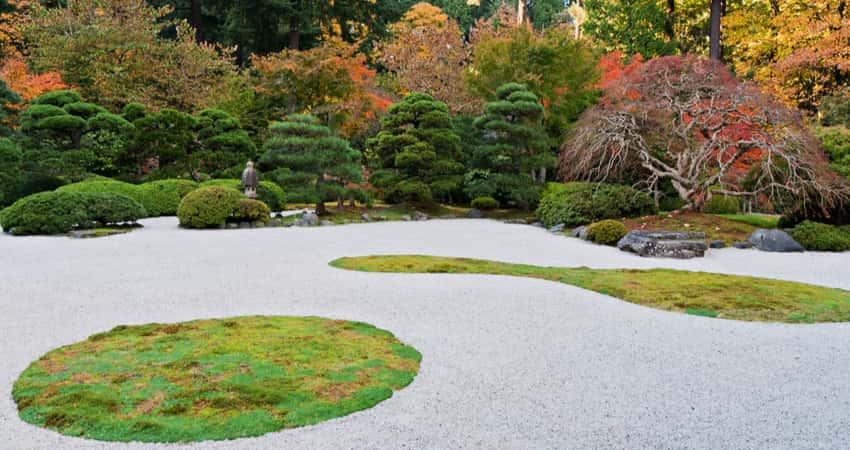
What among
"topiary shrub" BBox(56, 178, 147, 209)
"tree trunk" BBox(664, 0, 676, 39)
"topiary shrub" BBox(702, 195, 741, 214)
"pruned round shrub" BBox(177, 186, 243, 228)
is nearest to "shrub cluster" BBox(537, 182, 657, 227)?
"topiary shrub" BBox(702, 195, 741, 214)

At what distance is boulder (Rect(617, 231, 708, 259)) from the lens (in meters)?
9.34

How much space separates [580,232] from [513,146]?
16.9 ft

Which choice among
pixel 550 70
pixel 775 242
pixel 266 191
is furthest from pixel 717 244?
pixel 266 191

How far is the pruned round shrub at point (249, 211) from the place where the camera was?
41.0 ft

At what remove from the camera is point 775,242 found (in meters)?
9.94

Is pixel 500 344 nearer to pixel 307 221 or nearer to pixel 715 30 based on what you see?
pixel 307 221

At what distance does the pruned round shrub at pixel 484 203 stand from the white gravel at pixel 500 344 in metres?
8.66

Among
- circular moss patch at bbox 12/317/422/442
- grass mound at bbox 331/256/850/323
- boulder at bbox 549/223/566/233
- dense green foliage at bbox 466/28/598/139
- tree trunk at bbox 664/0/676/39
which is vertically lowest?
circular moss patch at bbox 12/317/422/442

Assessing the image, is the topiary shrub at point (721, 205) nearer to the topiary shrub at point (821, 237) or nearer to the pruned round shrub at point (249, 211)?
the topiary shrub at point (821, 237)

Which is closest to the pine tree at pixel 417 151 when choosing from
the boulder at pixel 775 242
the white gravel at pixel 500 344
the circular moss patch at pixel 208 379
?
the white gravel at pixel 500 344

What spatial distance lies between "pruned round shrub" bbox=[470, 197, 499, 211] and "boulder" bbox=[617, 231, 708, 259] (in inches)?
311

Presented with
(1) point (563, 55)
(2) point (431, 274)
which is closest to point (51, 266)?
(2) point (431, 274)

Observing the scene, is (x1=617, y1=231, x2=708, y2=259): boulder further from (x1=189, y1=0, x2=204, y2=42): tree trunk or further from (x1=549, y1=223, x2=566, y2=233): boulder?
(x1=189, y1=0, x2=204, y2=42): tree trunk

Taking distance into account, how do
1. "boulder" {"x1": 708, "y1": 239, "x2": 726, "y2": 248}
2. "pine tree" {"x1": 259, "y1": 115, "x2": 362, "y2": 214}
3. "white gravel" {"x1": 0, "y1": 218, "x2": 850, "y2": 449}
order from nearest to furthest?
"white gravel" {"x1": 0, "y1": 218, "x2": 850, "y2": 449} → "boulder" {"x1": 708, "y1": 239, "x2": 726, "y2": 248} → "pine tree" {"x1": 259, "y1": 115, "x2": 362, "y2": 214}
